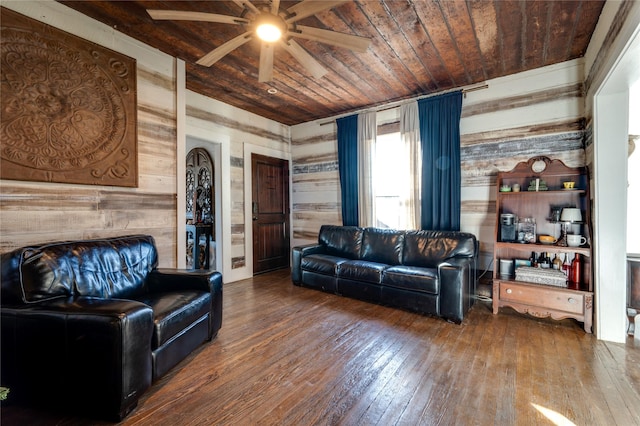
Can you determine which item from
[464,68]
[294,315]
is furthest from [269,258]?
[464,68]

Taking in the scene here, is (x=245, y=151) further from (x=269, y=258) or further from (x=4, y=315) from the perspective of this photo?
(x=4, y=315)

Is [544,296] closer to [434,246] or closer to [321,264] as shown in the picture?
[434,246]

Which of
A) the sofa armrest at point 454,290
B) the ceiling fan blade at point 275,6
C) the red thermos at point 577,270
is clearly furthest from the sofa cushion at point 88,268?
the red thermos at point 577,270

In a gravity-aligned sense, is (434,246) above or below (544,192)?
below

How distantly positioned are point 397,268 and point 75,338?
2.87 metres

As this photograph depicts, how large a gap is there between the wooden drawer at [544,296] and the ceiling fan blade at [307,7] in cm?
312

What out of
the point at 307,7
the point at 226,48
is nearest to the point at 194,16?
the point at 226,48

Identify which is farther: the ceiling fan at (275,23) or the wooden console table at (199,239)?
the wooden console table at (199,239)

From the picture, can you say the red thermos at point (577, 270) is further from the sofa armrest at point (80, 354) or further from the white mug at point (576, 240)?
the sofa armrest at point (80, 354)

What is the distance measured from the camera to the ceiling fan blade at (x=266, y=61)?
7.03 feet

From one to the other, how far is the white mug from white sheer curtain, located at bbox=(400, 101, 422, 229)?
1652mm

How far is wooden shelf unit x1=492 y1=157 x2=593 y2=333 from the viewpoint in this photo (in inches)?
106

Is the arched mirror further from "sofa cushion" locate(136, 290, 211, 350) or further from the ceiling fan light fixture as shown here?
the ceiling fan light fixture

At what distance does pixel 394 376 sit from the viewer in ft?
6.47
